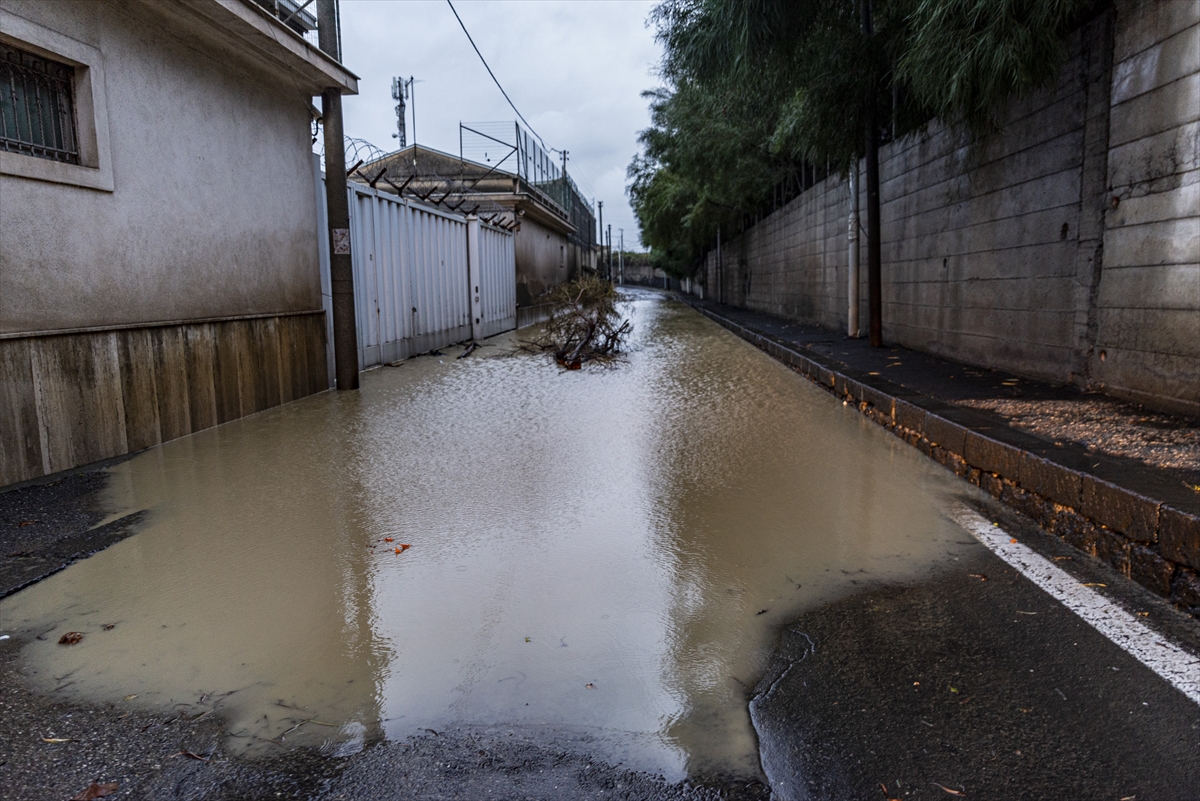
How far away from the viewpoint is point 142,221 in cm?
605

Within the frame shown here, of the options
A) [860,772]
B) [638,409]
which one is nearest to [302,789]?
[860,772]

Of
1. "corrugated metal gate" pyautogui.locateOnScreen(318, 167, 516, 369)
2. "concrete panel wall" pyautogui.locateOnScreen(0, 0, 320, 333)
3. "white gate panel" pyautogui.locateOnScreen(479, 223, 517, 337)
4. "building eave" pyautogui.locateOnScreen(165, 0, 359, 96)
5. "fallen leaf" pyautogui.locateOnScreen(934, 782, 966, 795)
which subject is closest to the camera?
"fallen leaf" pyautogui.locateOnScreen(934, 782, 966, 795)

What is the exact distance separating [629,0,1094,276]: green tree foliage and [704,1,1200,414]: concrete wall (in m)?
0.45

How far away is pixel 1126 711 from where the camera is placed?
2.26 meters

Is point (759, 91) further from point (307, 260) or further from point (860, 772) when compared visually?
point (860, 772)

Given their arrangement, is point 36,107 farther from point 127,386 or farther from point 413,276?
point 413,276

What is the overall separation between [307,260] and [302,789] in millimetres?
7889

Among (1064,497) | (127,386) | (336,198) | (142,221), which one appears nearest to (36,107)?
(142,221)

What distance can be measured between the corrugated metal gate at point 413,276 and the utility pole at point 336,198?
20.9 inches

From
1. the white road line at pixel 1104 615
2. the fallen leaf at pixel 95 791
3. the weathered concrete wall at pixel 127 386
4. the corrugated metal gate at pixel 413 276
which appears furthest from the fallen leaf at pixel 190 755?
the corrugated metal gate at pixel 413 276

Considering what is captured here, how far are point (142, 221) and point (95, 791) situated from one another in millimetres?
5260

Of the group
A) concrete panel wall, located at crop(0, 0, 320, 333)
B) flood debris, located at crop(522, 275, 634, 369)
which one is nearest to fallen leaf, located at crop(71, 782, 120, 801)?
concrete panel wall, located at crop(0, 0, 320, 333)

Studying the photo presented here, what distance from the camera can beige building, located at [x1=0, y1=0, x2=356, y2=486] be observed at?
5059mm

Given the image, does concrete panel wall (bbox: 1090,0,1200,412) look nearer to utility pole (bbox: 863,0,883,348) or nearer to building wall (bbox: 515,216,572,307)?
utility pole (bbox: 863,0,883,348)
